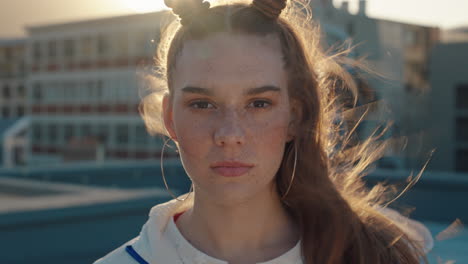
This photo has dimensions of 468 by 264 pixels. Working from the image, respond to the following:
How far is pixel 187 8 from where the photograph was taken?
171 centimetres

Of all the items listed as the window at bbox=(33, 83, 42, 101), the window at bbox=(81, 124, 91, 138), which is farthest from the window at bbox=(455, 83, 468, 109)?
the window at bbox=(33, 83, 42, 101)

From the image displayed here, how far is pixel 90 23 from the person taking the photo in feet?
111

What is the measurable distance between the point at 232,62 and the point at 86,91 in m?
34.8

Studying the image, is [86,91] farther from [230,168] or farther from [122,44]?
[230,168]

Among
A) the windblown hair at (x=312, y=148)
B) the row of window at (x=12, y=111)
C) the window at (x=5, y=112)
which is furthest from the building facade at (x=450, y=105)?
the windblown hair at (x=312, y=148)

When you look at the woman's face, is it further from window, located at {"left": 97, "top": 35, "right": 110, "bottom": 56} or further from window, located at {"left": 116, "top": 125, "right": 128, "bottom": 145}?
window, located at {"left": 116, "top": 125, "right": 128, "bottom": 145}

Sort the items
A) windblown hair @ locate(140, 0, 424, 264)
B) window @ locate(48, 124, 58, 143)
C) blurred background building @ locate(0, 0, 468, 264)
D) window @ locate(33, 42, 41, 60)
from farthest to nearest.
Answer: window @ locate(48, 124, 58, 143), window @ locate(33, 42, 41, 60), blurred background building @ locate(0, 0, 468, 264), windblown hair @ locate(140, 0, 424, 264)

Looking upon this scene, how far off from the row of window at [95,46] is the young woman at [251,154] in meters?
27.8

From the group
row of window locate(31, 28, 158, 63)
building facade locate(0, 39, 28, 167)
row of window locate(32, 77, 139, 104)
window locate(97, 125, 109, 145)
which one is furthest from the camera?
building facade locate(0, 39, 28, 167)

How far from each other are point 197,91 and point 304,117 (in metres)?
0.32

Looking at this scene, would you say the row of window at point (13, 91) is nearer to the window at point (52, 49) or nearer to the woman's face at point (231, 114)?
the window at point (52, 49)

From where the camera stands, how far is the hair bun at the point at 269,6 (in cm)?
168

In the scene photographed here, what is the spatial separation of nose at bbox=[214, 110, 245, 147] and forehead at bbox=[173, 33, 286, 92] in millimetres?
84

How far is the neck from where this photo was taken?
1694 millimetres
